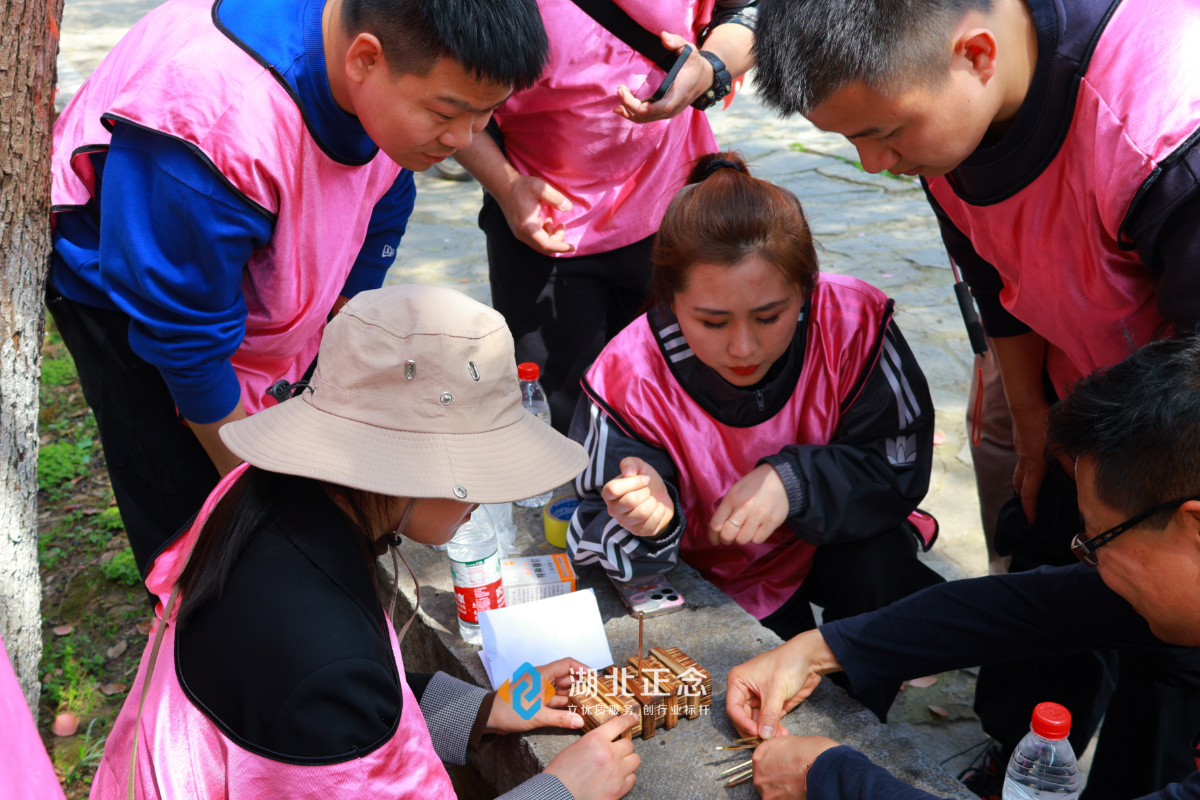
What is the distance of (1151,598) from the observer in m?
1.56

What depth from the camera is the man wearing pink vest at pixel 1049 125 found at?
1.64 m

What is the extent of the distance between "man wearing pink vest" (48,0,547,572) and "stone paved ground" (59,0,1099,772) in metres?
1.55

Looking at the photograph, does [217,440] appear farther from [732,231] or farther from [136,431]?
[732,231]

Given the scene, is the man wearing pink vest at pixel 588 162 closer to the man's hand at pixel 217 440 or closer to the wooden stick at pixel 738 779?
the man's hand at pixel 217 440

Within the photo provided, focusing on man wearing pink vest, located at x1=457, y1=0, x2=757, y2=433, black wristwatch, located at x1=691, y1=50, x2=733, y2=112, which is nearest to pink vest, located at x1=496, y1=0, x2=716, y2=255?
man wearing pink vest, located at x1=457, y1=0, x2=757, y2=433

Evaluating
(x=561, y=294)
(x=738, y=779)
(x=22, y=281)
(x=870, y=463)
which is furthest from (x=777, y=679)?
(x=22, y=281)

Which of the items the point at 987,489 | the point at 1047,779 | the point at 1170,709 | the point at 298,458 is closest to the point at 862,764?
the point at 1047,779

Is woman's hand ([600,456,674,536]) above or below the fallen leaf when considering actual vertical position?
above

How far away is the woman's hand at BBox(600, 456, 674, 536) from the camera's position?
2203mm

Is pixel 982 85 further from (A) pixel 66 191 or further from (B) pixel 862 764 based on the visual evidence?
(A) pixel 66 191

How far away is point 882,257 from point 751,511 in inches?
179

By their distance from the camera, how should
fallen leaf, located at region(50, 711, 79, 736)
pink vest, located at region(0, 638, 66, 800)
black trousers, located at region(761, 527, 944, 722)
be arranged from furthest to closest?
fallen leaf, located at region(50, 711, 79, 736), black trousers, located at region(761, 527, 944, 722), pink vest, located at region(0, 638, 66, 800)

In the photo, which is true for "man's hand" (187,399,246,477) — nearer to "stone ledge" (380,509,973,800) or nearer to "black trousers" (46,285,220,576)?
"black trousers" (46,285,220,576)

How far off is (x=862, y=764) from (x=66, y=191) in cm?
205
